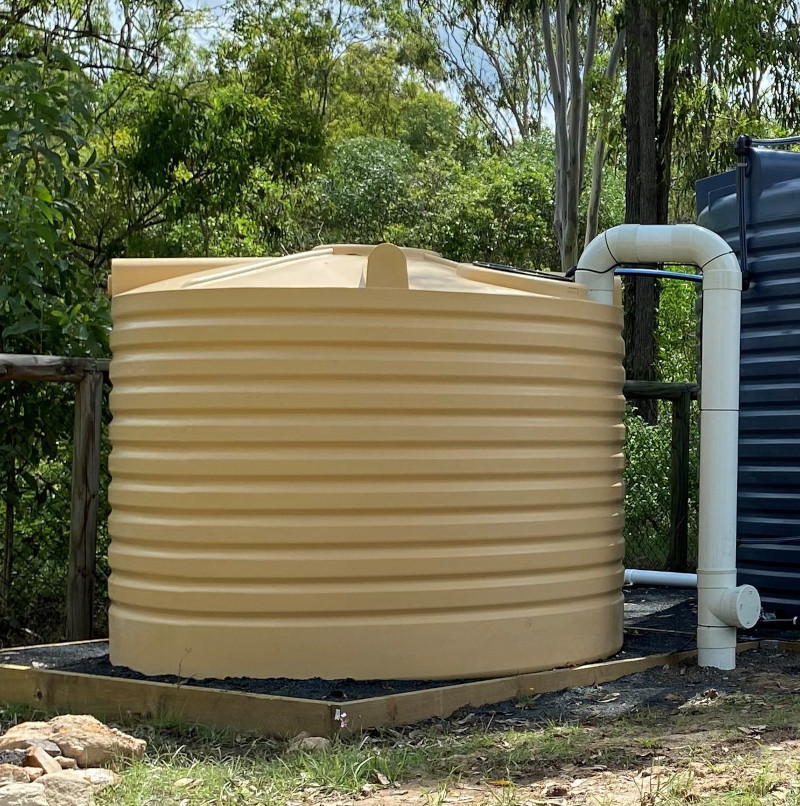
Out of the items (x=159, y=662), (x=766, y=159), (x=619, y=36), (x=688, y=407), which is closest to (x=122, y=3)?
(x=619, y=36)

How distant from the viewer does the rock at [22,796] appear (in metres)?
3.06

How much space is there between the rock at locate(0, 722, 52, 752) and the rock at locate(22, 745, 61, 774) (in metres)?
0.10

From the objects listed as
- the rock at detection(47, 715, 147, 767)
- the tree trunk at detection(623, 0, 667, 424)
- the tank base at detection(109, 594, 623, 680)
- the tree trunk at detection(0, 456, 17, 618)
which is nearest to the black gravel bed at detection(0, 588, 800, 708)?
the tank base at detection(109, 594, 623, 680)

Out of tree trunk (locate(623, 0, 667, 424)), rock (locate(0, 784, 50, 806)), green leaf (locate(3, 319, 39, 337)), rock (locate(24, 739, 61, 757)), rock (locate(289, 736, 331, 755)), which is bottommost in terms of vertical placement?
rock (locate(289, 736, 331, 755))

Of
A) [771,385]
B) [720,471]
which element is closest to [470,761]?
[720,471]

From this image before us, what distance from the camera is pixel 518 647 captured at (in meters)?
4.74

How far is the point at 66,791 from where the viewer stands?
10.6ft

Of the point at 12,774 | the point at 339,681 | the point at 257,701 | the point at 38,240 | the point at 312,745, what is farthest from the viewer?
the point at 38,240

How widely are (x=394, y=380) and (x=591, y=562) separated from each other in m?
1.19

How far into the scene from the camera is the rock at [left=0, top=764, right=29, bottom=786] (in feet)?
10.9

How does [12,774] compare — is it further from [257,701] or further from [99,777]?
[257,701]

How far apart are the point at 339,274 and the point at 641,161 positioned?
391 inches

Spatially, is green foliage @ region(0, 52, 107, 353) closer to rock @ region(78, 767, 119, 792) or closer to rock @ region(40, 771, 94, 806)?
rock @ region(78, 767, 119, 792)

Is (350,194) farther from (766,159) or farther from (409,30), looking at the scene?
(766,159)
